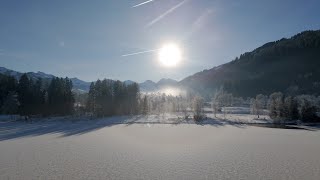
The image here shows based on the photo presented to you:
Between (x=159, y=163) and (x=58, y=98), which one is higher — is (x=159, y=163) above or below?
below

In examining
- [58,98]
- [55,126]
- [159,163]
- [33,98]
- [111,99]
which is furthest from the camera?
[111,99]

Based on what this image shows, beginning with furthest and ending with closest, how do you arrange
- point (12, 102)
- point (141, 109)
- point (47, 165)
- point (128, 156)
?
point (141, 109), point (12, 102), point (128, 156), point (47, 165)

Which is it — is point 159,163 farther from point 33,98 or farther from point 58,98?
point 58,98

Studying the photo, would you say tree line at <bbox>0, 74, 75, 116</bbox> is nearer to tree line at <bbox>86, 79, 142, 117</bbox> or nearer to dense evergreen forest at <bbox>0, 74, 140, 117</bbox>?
dense evergreen forest at <bbox>0, 74, 140, 117</bbox>

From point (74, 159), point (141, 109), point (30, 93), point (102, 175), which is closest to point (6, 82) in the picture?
point (30, 93)

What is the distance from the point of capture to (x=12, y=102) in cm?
12556

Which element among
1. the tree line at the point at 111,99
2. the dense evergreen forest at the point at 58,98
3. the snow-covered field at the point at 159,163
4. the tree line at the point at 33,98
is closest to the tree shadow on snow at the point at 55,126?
the tree line at the point at 33,98

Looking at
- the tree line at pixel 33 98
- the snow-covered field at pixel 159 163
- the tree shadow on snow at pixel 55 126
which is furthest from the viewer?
the tree line at pixel 33 98

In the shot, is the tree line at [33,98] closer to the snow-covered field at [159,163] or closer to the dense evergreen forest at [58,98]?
the dense evergreen forest at [58,98]

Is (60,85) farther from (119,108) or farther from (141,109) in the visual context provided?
(141,109)

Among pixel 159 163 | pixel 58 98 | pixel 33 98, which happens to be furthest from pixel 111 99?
pixel 159 163

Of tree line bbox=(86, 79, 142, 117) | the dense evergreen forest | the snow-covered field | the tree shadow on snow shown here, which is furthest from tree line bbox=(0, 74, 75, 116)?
the snow-covered field

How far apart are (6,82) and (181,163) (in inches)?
5324

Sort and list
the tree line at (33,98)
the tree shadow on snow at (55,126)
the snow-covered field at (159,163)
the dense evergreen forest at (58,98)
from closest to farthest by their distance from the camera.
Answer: the snow-covered field at (159,163) < the tree shadow on snow at (55,126) < the tree line at (33,98) < the dense evergreen forest at (58,98)
